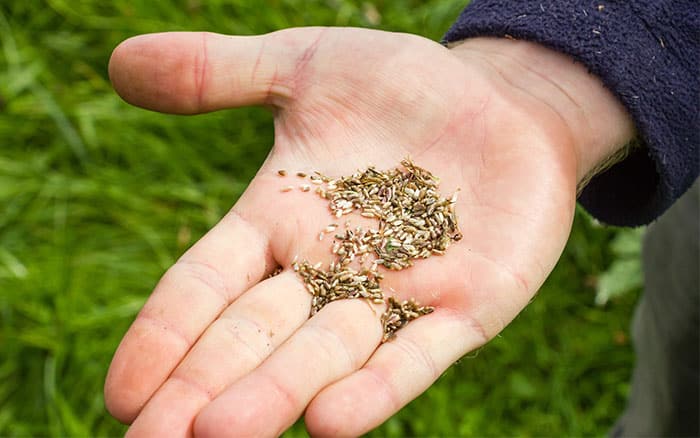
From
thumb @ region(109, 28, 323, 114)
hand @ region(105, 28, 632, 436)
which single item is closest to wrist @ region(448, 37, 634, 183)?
hand @ region(105, 28, 632, 436)

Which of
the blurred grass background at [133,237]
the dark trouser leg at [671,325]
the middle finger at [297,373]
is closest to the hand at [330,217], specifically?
the middle finger at [297,373]

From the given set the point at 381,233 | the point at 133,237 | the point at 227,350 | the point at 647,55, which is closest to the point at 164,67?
the point at 381,233

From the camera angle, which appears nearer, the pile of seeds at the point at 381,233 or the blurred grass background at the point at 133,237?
the pile of seeds at the point at 381,233

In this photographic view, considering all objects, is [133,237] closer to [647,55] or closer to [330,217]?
[330,217]

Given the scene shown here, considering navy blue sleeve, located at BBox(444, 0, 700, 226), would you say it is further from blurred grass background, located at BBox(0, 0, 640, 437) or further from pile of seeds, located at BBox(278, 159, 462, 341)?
blurred grass background, located at BBox(0, 0, 640, 437)

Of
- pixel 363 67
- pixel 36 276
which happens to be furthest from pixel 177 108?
pixel 36 276

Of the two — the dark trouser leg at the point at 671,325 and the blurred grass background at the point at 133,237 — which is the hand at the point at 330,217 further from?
the blurred grass background at the point at 133,237

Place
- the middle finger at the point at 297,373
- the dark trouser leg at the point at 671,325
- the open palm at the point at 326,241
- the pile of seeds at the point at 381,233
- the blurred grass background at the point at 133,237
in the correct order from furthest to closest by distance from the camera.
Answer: the blurred grass background at the point at 133,237, the dark trouser leg at the point at 671,325, the pile of seeds at the point at 381,233, the open palm at the point at 326,241, the middle finger at the point at 297,373

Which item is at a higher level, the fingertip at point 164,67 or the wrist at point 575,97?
the wrist at point 575,97
